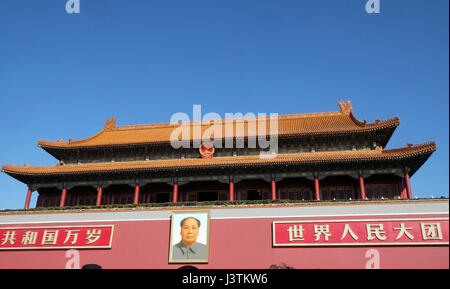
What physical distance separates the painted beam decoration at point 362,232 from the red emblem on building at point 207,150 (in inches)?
270

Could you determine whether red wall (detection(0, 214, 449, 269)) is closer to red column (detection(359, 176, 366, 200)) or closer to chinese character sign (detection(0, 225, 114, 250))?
chinese character sign (detection(0, 225, 114, 250))

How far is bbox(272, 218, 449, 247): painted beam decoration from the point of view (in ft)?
55.1

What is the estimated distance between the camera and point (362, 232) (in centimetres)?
1736

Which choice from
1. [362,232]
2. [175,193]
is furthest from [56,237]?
[362,232]

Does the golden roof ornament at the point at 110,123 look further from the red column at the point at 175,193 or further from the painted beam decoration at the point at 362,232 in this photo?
the painted beam decoration at the point at 362,232

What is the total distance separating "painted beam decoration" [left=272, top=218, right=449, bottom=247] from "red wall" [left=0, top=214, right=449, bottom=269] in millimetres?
253

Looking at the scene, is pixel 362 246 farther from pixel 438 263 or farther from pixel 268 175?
pixel 268 175

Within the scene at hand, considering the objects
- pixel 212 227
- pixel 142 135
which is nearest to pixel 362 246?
pixel 212 227

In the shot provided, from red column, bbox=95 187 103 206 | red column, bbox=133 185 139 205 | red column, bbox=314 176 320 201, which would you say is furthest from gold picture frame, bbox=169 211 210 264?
red column, bbox=314 176 320 201

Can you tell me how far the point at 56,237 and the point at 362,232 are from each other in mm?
15322

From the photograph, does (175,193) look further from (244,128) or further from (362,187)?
(362,187)

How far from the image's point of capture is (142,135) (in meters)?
26.8

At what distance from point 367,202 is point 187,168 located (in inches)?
382

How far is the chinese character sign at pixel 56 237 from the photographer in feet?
63.7
